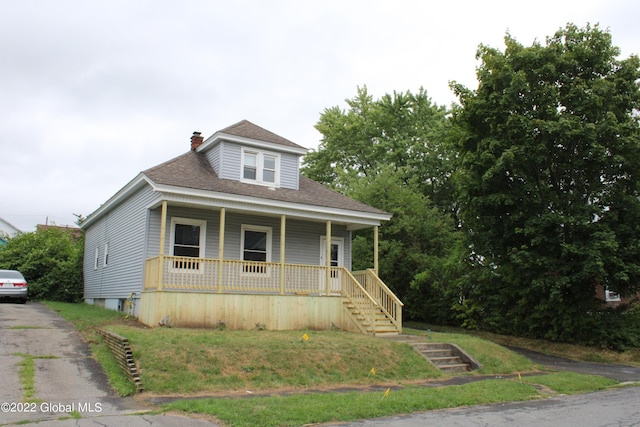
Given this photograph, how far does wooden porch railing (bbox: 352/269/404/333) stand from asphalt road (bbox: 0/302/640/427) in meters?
6.59

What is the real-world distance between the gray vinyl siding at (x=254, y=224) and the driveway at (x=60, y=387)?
424cm

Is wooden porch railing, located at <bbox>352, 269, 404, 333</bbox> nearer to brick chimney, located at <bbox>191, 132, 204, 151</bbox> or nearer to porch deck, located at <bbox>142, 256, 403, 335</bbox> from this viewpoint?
porch deck, located at <bbox>142, 256, 403, 335</bbox>

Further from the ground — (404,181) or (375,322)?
(404,181)

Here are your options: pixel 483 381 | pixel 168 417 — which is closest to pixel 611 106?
pixel 483 381

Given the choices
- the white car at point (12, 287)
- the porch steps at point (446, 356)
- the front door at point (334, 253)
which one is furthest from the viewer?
the white car at point (12, 287)

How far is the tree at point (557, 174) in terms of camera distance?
16.8 meters

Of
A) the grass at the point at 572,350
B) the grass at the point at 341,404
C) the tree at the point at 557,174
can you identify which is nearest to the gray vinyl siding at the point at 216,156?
the tree at the point at 557,174

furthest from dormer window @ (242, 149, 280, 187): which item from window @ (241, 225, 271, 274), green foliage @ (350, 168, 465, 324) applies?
green foliage @ (350, 168, 465, 324)

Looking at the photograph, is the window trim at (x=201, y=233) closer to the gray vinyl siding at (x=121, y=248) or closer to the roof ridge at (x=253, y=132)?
the gray vinyl siding at (x=121, y=248)

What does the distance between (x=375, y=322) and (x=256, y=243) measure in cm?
524

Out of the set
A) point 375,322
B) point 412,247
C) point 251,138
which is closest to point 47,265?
point 251,138

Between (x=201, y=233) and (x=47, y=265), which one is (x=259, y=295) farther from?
(x=47, y=265)

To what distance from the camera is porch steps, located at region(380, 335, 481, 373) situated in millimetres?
13405

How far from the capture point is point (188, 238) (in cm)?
1756
